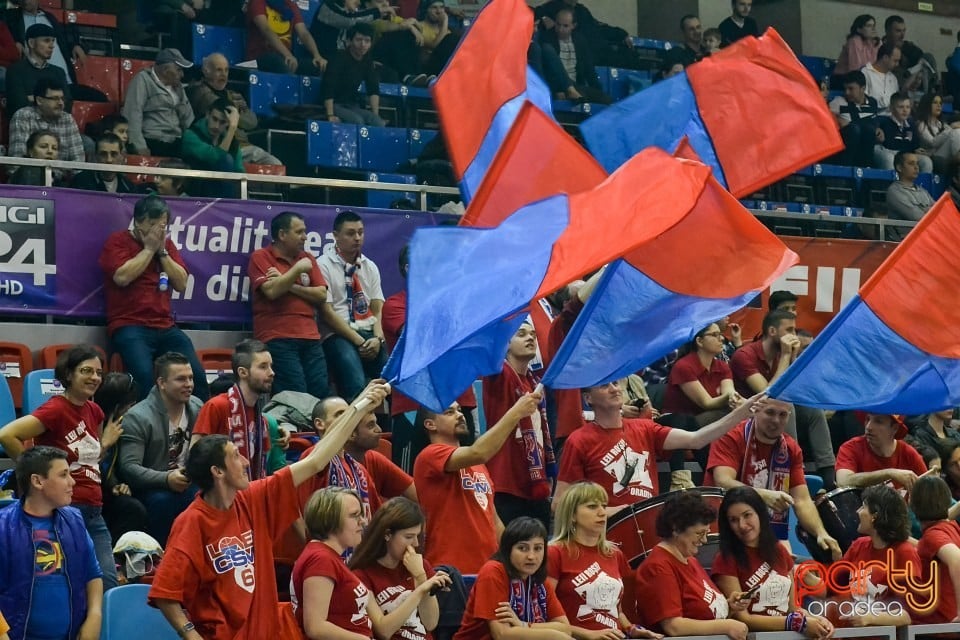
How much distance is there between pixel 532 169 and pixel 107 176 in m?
3.90

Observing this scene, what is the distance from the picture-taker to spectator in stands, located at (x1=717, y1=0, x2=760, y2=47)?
1823 cm

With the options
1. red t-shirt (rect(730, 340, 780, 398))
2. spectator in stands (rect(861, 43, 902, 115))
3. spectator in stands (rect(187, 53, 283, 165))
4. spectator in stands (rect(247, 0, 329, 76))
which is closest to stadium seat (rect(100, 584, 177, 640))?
red t-shirt (rect(730, 340, 780, 398))

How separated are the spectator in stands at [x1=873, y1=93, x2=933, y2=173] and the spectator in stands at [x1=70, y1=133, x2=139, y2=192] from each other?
29.0ft

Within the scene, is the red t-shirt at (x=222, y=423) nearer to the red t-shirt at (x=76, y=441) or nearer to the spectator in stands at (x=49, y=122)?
the red t-shirt at (x=76, y=441)

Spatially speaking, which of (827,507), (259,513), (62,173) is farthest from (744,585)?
(62,173)

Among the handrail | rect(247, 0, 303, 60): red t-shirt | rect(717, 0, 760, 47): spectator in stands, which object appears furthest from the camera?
rect(717, 0, 760, 47): spectator in stands

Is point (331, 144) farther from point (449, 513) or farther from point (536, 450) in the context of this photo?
point (449, 513)

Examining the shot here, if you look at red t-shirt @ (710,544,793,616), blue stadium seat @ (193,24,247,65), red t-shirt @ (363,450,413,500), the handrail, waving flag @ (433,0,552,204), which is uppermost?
waving flag @ (433,0,552,204)

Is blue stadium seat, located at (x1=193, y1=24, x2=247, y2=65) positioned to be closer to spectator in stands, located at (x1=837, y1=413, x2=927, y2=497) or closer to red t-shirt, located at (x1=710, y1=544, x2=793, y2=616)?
spectator in stands, located at (x1=837, y1=413, x2=927, y2=497)

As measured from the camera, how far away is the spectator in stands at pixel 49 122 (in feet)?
38.1

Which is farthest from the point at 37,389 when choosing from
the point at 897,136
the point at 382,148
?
the point at 897,136

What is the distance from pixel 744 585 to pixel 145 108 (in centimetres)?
724

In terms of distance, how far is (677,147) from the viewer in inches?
378

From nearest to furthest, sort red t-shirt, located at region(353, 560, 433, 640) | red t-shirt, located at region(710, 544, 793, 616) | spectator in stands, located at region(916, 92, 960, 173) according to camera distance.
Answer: red t-shirt, located at region(353, 560, 433, 640) → red t-shirt, located at region(710, 544, 793, 616) → spectator in stands, located at region(916, 92, 960, 173)
